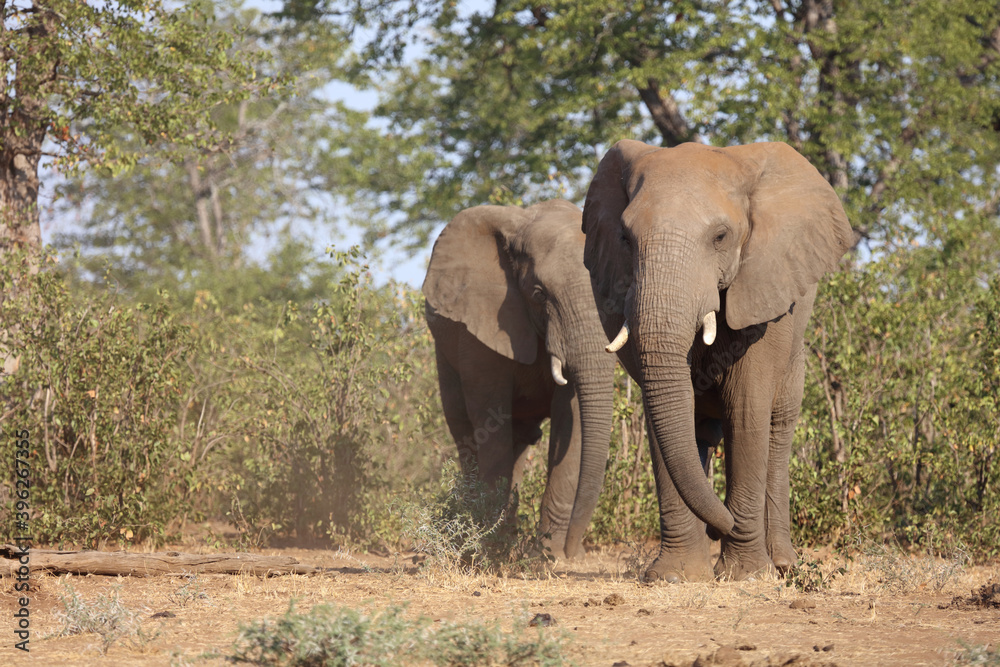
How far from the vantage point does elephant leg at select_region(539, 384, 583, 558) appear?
820cm

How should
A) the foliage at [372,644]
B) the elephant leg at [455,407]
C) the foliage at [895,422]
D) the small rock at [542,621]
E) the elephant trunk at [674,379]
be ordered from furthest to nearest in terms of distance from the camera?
the elephant leg at [455,407] → the foliage at [895,422] → the elephant trunk at [674,379] → the small rock at [542,621] → the foliage at [372,644]

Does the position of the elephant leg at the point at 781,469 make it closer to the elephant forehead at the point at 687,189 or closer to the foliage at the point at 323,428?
the elephant forehead at the point at 687,189

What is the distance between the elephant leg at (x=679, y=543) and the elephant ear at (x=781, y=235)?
105 centimetres

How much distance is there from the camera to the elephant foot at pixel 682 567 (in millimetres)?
6656

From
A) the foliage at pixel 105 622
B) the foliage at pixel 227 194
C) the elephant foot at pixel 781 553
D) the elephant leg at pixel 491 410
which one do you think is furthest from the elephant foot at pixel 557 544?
the foliage at pixel 227 194

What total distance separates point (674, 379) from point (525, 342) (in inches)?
106

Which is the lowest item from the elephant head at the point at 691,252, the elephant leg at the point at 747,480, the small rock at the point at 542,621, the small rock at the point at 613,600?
the small rock at the point at 542,621

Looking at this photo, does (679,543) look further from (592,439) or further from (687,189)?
(687,189)

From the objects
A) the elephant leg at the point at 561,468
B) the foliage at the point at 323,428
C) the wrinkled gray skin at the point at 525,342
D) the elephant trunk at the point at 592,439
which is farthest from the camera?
the foliage at the point at 323,428

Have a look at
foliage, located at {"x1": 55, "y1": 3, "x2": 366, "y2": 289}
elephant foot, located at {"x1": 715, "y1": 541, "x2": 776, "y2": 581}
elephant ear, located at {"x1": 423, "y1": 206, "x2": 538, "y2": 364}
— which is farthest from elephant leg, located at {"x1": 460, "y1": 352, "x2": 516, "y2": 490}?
foliage, located at {"x1": 55, "y1": 3, "x2": 366, "y2": 289}

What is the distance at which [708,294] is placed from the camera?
5.95 m

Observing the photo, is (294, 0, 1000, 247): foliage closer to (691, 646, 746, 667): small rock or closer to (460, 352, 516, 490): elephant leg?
(460, 352, 516, 490): elephant leg

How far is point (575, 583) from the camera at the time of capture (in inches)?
263

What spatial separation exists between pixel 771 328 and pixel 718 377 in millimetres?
439
